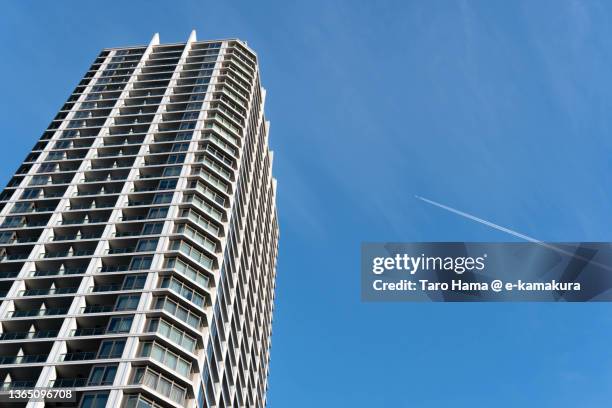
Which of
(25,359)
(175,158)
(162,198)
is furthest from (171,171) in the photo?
(25,359)

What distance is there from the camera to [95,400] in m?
59.6

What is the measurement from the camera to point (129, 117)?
105812 mm

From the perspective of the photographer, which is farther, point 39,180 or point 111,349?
point 39,180

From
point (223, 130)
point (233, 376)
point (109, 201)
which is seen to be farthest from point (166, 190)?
point (233, 376)

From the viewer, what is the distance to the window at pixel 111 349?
64375 millimetres

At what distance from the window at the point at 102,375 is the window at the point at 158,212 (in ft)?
79.7

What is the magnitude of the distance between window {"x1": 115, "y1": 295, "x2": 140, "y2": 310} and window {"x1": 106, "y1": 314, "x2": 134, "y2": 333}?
1.56 meters

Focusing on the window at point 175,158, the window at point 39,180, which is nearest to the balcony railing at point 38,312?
the window at point 39,180

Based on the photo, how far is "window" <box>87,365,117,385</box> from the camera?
61.4 m

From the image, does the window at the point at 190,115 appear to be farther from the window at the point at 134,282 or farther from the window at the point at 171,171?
the window at the point at 134,282

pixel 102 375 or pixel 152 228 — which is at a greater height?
pixel 152 228

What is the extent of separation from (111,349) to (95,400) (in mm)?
6170

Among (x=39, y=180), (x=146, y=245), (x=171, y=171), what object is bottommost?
(x=146, y=245)

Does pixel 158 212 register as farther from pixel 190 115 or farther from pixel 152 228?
pixel 190 115
